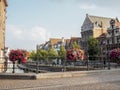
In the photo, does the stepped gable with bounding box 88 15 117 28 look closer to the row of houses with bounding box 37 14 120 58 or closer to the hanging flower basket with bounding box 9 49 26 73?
the row of houses with bounding box 37 14 120 58

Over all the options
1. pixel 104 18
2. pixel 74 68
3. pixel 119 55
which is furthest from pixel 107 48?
pixel 119 55

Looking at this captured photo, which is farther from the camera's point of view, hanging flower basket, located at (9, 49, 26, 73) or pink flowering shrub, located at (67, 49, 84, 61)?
pink flowering shrub, located at (67, 49, 84, 61)

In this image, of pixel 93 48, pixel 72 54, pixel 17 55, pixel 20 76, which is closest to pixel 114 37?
pixel 93 48

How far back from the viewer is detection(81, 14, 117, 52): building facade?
93000mm

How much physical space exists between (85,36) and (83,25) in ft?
19.0

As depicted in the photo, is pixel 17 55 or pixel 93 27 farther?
pixel 93 27

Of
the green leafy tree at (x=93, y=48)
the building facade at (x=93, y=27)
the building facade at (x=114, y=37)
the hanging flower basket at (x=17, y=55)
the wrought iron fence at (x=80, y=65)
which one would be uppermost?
the building facade at (x=93, y=27)

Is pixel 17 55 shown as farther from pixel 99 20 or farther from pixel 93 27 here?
pixel 99 20

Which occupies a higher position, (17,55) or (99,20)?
(99,20)

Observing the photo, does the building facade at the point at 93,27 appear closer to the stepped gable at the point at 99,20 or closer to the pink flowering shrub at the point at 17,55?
the stepped gable at the point at 99,20

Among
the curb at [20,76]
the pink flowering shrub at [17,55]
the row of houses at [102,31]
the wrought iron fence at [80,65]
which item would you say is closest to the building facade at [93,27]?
the row of houses at [102,31]

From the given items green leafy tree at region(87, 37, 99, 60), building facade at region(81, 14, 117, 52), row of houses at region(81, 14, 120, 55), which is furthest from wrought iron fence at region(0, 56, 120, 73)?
building facade at region(81, 14, 117, 52)

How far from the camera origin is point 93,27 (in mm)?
93125

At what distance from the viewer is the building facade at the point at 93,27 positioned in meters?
93.0
